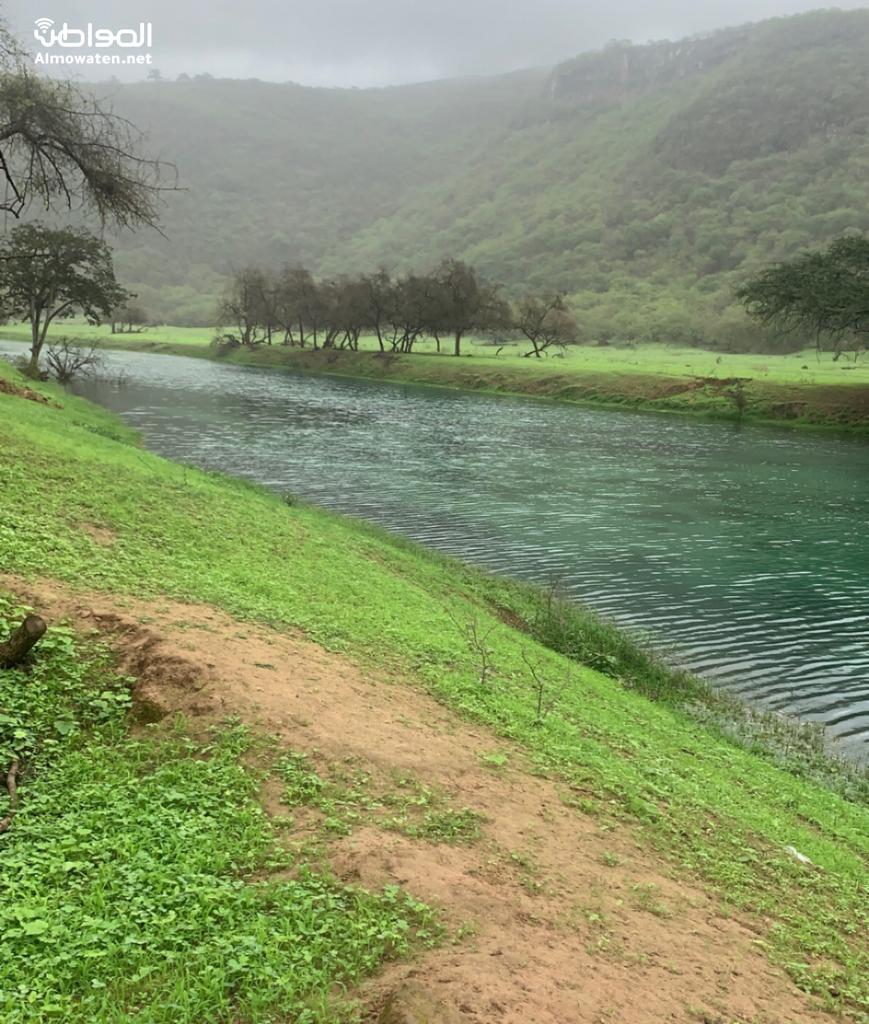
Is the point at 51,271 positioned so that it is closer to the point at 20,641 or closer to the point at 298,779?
the point at 20,641

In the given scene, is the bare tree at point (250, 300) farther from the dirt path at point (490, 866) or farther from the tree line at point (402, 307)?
the dirt path at point (490, 866)

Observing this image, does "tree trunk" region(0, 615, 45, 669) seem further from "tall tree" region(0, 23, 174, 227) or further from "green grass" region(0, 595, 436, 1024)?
"tall tree" region(0, 23, 174, 227)

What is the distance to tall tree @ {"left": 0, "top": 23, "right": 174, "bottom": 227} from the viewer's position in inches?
679

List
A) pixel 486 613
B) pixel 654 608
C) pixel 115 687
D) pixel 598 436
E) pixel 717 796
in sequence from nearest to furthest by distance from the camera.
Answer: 1. pixel 115 687
2. pixel 717 796
3. pixel 486 613
4. pixel 654 608
5. pixel 598 436

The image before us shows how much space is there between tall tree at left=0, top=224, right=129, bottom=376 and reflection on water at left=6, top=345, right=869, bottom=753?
7489 millimetres

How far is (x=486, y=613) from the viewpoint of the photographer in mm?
16172

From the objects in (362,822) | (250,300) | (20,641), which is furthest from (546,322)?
(362,822)

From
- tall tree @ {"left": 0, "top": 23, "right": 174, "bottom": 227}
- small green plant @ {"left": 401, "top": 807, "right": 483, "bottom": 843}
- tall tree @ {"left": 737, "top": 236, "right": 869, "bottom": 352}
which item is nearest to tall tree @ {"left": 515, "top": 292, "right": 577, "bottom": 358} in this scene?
tall tree @ {"left": 737, "top": 236, "right": 869, "bottom": 352}

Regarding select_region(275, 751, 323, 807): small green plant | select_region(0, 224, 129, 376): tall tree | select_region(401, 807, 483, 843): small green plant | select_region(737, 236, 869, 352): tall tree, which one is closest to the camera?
select_region(401, 807, 483, 843): small green plant

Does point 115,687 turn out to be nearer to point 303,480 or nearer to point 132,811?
point 132,811

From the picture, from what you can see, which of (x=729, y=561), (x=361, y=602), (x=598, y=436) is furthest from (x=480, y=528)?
(x=598, y=436)

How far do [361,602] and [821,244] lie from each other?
6253 inches

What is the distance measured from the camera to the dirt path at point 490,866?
4715 millimetres

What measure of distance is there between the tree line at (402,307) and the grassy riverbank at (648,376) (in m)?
3.69
